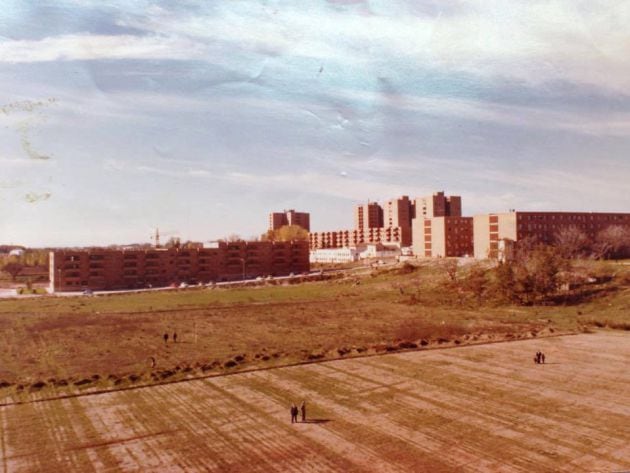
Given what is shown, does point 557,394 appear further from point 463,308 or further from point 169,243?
point 169,243

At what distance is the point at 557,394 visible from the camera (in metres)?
32.7

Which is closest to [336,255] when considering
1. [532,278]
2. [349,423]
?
[532,278]

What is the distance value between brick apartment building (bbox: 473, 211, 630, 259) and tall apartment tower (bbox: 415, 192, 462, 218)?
60.1m

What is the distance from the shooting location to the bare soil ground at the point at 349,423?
2300cm

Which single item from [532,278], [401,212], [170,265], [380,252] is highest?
[401,212]

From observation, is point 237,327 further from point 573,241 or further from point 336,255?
point 336,255

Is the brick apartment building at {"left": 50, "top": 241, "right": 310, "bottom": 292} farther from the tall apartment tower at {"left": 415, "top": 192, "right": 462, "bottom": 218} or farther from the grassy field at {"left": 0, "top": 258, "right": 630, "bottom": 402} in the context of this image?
the tall apartment tower at {"left": 415, "top": 192, "right": 462, "bottom": 218}

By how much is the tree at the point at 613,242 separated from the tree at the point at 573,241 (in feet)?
6.96

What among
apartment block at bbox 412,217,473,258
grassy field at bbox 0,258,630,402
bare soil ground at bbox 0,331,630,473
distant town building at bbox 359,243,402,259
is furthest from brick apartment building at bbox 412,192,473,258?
bare soil ground at bbox 0,331,630,473

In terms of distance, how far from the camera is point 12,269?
5920 inches

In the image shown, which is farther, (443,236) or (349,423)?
(443,236)

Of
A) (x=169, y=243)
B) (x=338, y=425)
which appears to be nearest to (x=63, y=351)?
(x=338, y=425)

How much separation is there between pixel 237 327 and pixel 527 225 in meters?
71.5

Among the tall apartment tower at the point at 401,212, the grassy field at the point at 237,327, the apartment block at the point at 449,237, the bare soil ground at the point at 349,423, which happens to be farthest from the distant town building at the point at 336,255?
the bare soil ground at the point at 349,423
